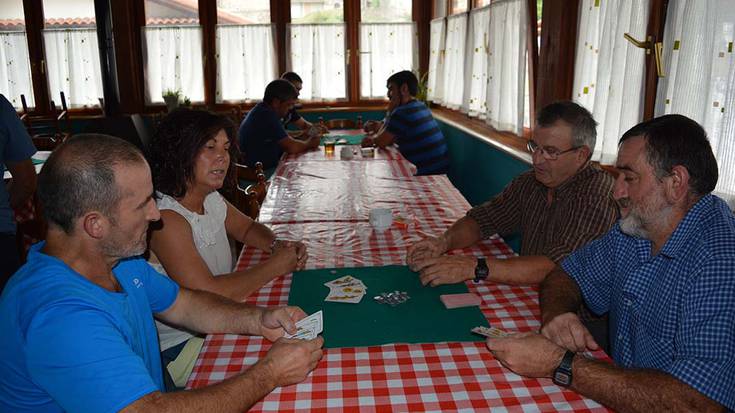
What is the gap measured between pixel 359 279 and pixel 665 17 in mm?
1917

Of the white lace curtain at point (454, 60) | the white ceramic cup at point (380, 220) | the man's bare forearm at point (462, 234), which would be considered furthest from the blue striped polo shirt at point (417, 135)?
the man's bare forearm at point (462, 234)

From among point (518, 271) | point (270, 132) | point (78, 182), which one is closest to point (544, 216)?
point (518, 271)

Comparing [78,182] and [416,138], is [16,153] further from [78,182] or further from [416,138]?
[416,138]

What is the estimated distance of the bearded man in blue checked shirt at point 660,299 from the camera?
1.21 meters

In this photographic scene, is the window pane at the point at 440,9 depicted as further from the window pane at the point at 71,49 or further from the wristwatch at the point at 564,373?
the wristwatch at the point at 564,373

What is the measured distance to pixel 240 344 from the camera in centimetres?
150

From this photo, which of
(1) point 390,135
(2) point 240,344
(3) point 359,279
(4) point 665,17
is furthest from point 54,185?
(1) point 390,135

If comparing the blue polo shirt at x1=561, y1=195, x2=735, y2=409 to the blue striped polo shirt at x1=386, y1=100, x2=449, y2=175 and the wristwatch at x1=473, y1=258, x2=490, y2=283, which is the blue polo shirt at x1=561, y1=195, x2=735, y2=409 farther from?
the blue striped polo shirt at x1=386, y1=100, x2=449, y2=175

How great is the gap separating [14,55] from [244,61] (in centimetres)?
289

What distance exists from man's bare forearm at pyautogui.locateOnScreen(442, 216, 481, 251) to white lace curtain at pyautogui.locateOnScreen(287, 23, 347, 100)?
525 centimetres

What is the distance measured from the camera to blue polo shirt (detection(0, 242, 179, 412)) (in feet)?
3.17

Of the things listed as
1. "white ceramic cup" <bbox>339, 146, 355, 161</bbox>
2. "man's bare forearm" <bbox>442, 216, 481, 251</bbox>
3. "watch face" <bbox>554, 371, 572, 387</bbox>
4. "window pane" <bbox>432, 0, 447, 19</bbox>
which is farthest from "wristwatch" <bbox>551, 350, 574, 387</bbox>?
"window pane" <bbox>432, 0, 447, 19</bbox>

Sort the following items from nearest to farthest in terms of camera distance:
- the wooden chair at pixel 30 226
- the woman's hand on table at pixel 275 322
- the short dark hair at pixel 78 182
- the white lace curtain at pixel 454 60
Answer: the short dark hair at pixel 78 182 → the woman's hand on table at pixel 275 322 → the wooden chair at pixel 30 226 → the white lace curtain at pixel 454 60

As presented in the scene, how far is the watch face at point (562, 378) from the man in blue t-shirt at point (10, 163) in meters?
2.65
